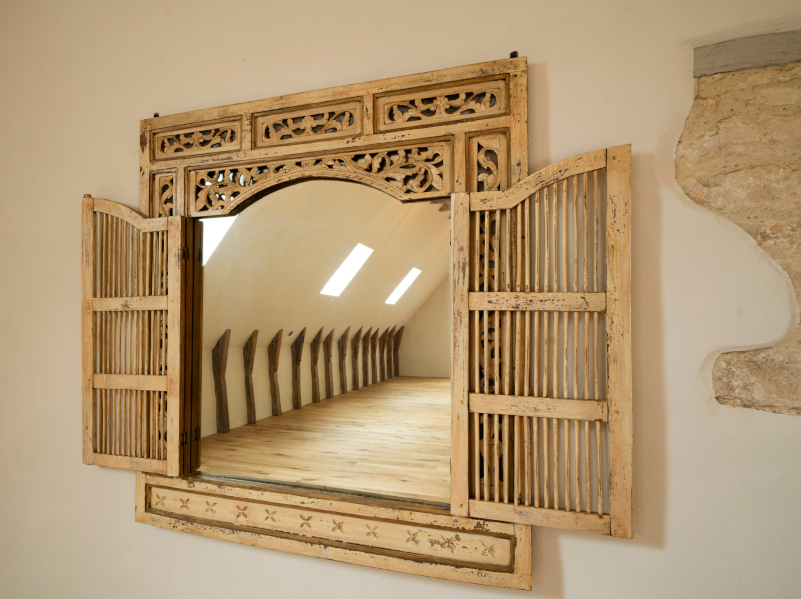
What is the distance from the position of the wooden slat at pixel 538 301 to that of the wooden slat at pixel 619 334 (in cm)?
5

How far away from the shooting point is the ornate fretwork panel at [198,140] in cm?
177

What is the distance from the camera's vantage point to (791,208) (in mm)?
1221

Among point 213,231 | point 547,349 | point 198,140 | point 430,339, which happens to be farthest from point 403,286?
point 198,140

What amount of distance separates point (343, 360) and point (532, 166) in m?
0.99

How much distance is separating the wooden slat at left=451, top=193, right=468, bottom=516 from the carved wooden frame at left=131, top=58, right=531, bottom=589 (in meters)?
0.08

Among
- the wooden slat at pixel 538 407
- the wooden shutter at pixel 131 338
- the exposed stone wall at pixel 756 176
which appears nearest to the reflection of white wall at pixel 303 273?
the wooden shutter at pixel 131 338

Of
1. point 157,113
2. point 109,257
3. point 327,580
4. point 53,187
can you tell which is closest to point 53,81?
point 53,187

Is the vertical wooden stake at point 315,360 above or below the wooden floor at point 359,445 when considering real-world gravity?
above

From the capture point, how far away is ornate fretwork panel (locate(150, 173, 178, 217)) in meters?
1.85

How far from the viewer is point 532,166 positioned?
4.78 feet

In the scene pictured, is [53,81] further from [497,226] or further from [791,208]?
[791,208]

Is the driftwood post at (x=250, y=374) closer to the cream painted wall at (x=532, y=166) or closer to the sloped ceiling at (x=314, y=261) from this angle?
the sloped ceiling at (x=314, y=261)

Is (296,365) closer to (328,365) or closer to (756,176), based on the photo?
(328,365)

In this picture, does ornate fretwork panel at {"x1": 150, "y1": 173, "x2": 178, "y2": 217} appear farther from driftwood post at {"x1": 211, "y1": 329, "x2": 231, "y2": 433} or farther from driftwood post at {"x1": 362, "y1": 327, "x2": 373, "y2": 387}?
driftwood post at {"x1": 362, "y1": 327, "x2": 373, "y2": 387}
